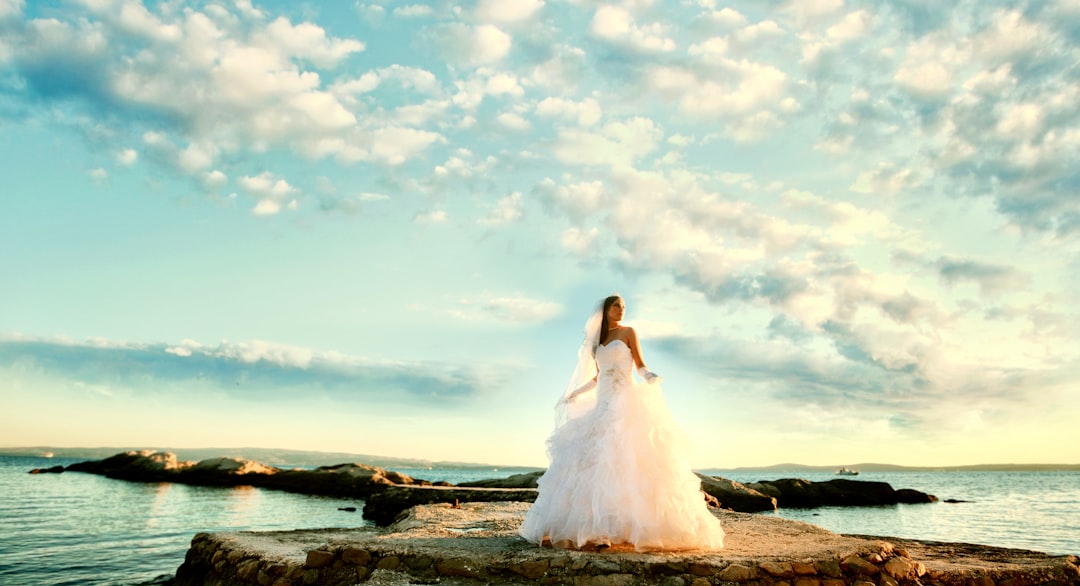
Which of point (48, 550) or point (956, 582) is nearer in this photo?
point (956, 582)

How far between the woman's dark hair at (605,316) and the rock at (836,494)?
1552 inches

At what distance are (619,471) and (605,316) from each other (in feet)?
6.61

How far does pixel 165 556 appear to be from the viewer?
15508 mm

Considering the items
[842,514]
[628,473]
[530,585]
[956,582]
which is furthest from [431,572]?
[842,514]

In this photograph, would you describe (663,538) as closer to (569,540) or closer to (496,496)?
(569,540)

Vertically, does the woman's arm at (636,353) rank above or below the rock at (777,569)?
above

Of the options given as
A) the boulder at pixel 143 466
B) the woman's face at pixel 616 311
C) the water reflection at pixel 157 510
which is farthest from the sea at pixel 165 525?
the boulder at pixel 143 466

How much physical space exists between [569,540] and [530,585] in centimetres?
100

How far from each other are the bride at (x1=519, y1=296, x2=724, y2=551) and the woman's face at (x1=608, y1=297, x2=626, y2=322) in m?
0.01

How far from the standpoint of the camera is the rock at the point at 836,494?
43688 mm

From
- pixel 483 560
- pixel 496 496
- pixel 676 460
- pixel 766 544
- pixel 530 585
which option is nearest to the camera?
pixel 530 585

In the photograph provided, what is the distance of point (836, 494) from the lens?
46969 mm

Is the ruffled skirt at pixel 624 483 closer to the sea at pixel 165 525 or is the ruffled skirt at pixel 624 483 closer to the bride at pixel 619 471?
the bride at pixel 619 471

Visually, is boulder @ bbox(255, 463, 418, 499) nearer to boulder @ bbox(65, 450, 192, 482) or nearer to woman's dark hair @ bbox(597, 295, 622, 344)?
boulder @ bbox(65, 450, 192, 482)
